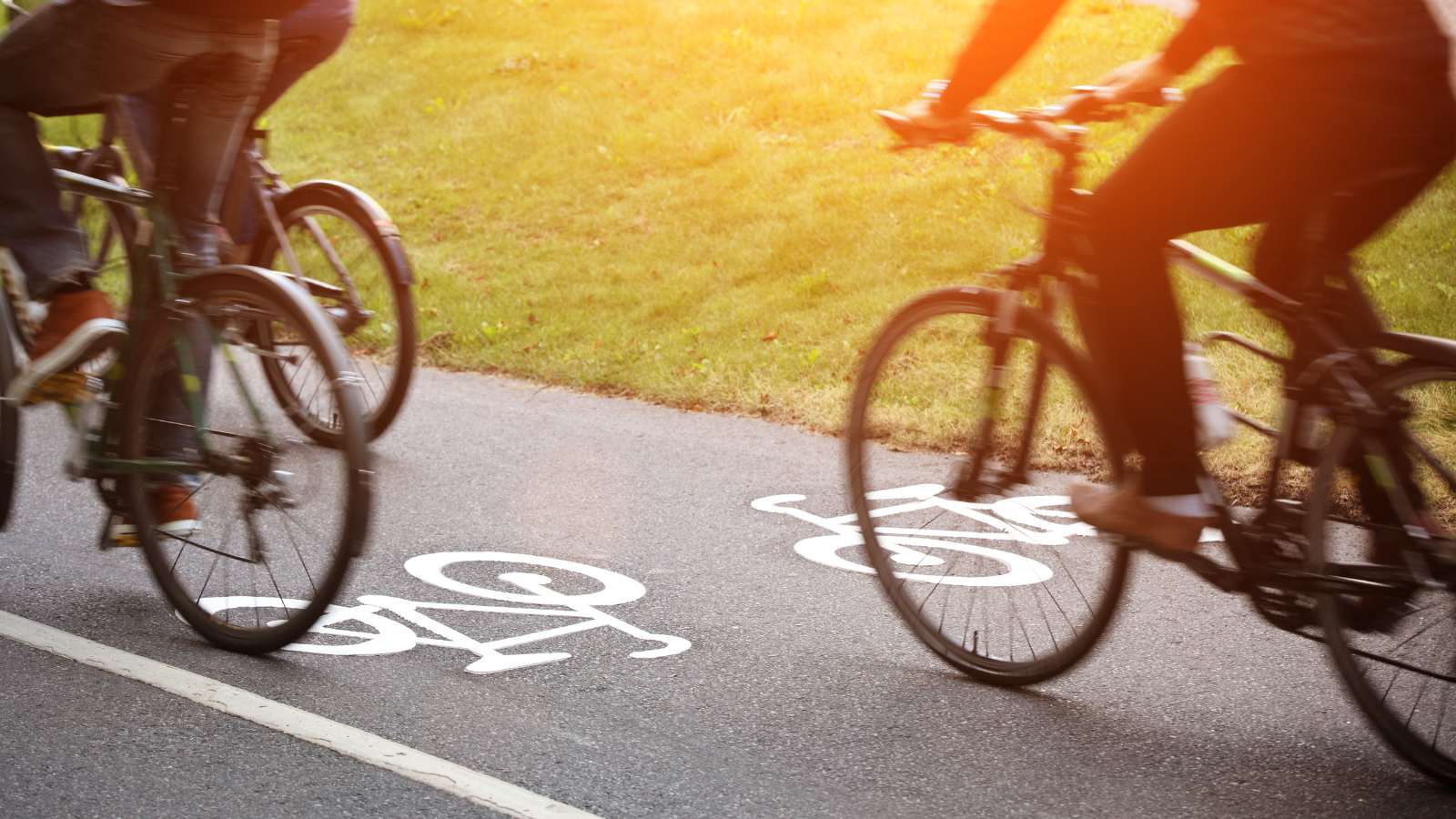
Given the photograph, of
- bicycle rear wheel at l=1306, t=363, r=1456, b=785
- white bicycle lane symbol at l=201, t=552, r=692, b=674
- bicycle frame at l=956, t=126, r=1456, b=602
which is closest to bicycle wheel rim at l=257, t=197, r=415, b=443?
white bicycle lane symbol at l=201, t=552, r=692, b=674

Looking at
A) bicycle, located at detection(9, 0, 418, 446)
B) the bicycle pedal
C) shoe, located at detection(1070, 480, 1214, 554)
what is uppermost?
bicycle, located at detection(9, 0, 418, 446)

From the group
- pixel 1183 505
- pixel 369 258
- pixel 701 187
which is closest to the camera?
pixel 1183 505

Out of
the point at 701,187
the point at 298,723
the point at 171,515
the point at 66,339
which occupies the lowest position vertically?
the point at 298,723

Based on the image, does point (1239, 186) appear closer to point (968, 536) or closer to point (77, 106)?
point (968, 536)

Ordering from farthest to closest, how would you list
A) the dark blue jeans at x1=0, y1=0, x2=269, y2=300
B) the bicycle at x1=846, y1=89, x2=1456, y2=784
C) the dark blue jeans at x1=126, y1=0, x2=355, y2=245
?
the dark blue jeans at x1=126, y1=0, x2=355, y2=245, the dark blue jeans at x1=0, y1=0, x2=269, y2=300, the bicycle at x1=846, y1=89, x2=1456, y2=784

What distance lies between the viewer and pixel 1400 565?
2.70 metres

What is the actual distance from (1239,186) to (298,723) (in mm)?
2154

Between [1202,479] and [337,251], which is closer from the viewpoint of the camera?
[1202,479]

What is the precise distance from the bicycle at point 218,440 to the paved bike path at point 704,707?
186 millimetres

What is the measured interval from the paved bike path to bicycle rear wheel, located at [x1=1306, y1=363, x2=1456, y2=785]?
148 mm

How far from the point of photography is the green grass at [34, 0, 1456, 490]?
6.78m

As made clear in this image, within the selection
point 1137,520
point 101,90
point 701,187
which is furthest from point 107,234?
point 701,187

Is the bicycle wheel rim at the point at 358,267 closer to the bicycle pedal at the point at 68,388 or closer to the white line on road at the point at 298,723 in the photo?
the bicycle pedal at the point at 68,388

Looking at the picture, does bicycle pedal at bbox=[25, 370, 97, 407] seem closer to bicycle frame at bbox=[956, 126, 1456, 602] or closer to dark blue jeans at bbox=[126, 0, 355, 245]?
dark blue jeans at bbox=[126, 0, 355, 245]
